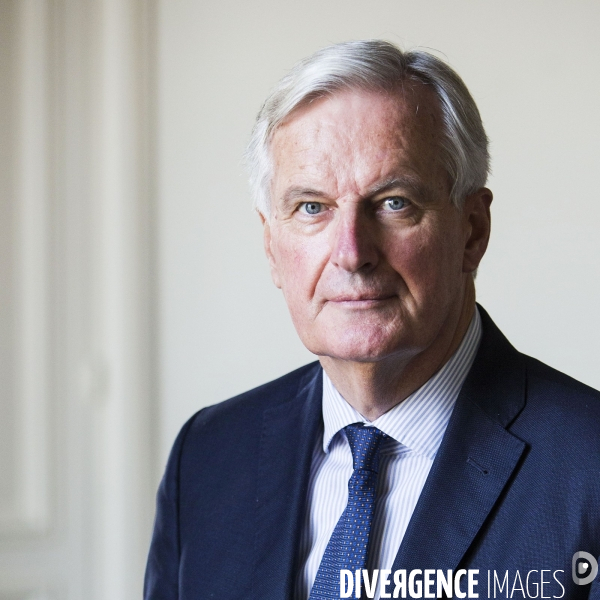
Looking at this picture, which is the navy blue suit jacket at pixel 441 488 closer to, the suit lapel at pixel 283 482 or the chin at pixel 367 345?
the suit lapel at pixel 283 482

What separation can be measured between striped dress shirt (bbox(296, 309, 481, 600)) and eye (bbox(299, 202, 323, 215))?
0.37 m

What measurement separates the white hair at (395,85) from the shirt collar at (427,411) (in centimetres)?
31

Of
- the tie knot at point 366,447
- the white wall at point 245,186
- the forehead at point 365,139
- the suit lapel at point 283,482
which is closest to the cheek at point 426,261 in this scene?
the forehead at point 365,139

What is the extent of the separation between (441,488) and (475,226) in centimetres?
52

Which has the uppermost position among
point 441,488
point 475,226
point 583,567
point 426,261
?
point 475,226

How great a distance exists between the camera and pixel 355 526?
4.78 ft

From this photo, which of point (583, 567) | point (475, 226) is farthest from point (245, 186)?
point (583, 567)

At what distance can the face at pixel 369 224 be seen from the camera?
56.7 inches

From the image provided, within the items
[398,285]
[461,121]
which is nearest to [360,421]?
[398,285]

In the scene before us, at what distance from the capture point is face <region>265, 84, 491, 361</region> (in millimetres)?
1439

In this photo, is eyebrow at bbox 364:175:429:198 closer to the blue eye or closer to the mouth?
the blue eye

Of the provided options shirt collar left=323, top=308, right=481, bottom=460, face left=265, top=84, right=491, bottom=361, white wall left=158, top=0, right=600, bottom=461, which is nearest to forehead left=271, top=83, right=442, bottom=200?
face left=265, top=84, right=491, bottom=361

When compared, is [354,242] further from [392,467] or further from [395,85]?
[392,467]

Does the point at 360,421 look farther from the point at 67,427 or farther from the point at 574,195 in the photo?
the point at 67,427
